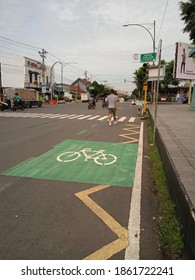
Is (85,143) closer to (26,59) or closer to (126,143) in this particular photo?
(126,143)

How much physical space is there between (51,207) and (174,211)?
1.83 metres

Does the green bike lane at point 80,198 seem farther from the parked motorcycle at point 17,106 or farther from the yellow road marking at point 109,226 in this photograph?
the parked motorcycle at point 17,106

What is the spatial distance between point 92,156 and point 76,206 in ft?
9.59

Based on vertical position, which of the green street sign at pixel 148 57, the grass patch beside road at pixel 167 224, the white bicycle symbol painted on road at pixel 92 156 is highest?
the green street sign at pixel 148 57

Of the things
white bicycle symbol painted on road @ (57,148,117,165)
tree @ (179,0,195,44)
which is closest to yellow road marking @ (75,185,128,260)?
white bicycle symbol painted on road @ (57,148,117,165)

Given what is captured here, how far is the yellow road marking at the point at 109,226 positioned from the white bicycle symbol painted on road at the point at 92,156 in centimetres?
184

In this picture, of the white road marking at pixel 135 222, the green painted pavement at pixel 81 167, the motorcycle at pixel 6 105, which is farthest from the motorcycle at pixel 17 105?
the white road marking at pixel 135 222

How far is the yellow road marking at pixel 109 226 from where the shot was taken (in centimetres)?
261

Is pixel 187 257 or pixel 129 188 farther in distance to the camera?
pixel 129 188

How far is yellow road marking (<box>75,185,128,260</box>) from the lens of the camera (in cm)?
261

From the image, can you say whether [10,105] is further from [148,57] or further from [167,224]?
[167,224]

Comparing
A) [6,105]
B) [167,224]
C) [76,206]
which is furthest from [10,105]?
[167,224]
